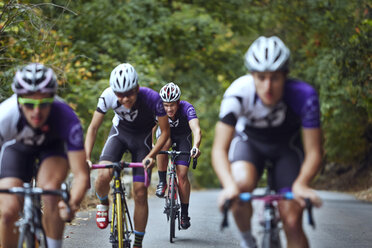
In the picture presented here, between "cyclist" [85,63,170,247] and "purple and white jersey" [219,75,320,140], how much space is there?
211cm

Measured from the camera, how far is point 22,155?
508 cm

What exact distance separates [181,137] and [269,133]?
5.47 meters

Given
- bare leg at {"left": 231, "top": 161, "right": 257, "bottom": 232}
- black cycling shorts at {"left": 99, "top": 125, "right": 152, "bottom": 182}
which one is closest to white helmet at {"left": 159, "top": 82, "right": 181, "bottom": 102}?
black cycling shorts at {"left": 99, "top": 125, "right": 152, "bottom": 182}

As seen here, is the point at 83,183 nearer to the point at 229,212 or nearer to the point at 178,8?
the point at 229,212

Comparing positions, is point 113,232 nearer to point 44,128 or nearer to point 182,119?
point 44,128

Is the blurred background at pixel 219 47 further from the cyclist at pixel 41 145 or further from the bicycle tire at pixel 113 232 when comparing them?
the cyclist at pixel 41 145

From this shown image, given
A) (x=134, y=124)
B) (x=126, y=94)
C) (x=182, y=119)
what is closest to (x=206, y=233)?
(x=182, y=119)

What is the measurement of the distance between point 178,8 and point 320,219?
12.9 metres

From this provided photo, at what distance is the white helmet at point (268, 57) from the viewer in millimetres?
4445

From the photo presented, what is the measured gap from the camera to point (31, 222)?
453cm

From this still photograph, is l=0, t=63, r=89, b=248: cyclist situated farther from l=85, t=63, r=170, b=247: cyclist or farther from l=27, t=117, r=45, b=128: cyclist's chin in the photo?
l=85, t=63, r=170, b=247: cyclist

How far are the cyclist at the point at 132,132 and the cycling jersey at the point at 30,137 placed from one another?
1.61 metres

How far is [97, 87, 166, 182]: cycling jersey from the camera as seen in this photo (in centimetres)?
719

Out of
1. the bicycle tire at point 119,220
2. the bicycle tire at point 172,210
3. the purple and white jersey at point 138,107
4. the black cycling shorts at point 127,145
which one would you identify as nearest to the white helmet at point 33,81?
the bicycle tire at point 119,220
